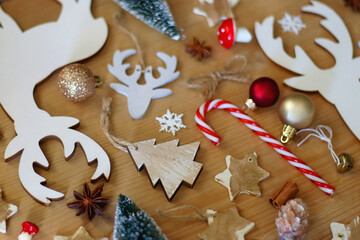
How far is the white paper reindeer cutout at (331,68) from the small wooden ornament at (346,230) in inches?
11.0

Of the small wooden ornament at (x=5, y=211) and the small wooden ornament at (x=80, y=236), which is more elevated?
the small wooden ornament at (x=5, y=211)

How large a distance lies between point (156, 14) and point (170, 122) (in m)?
0.39

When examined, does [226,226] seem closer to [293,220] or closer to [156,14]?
[293,220]

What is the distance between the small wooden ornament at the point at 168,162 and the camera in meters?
1.01

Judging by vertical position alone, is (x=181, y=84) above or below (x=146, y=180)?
above

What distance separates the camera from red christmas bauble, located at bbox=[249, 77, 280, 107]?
112 centimetres

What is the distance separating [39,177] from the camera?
99 centimetres

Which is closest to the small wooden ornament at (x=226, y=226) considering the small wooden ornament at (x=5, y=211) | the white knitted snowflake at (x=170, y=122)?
the white knitted snowflake at (x=170, y=122)

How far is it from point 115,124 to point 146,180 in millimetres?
205

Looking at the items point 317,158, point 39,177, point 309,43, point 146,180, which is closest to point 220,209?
point 146,180

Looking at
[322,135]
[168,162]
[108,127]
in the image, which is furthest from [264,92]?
[108,127]

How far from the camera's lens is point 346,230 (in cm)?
98

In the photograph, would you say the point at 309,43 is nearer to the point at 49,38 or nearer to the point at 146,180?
the point at 146,180

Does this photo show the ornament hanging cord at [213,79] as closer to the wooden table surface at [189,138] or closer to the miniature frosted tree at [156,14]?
the wooden table surface at [189,138]
